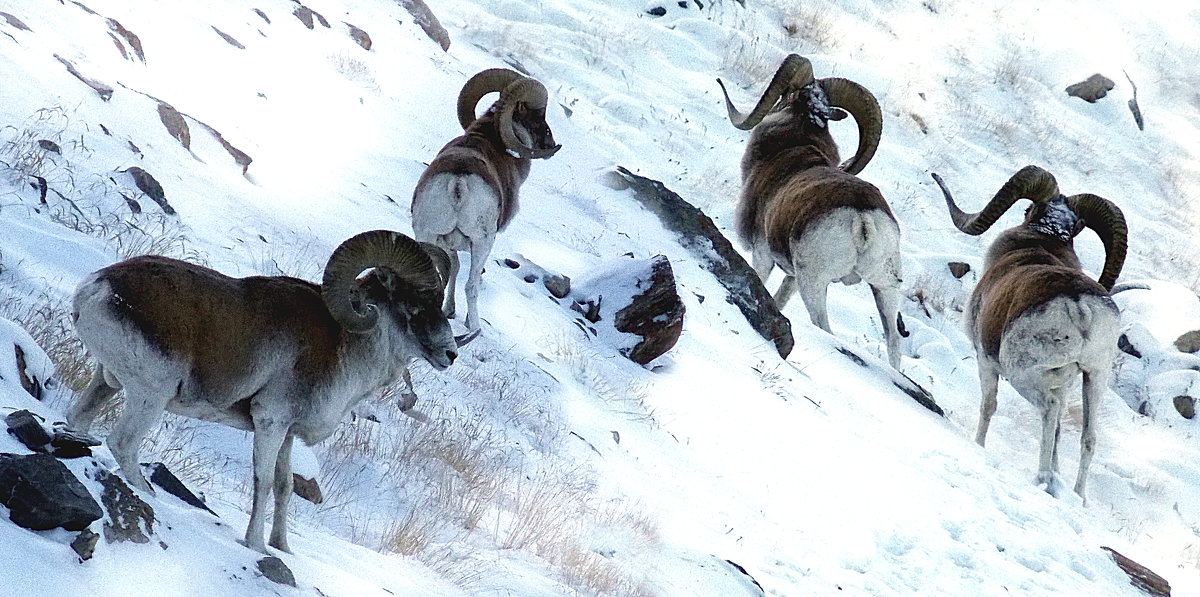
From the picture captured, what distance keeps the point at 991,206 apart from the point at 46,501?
957 cm

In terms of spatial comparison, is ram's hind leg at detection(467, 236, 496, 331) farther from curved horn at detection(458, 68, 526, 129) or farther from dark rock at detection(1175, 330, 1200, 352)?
dark rock at detection(1175, 330, 1200, 352)

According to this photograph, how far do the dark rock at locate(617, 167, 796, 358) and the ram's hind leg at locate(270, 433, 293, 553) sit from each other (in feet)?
22.6

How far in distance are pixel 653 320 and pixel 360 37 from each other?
7336mm

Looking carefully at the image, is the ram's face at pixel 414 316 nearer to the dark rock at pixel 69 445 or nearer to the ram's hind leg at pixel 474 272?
the dark rock at pixel 69 445

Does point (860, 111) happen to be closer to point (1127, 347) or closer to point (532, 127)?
point (532, 127)

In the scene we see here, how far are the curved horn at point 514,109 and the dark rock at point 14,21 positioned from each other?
3621mm

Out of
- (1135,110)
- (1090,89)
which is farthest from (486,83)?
(1135,110)

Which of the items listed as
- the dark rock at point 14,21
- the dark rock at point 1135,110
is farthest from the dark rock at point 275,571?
the dark rock at point 1135,110

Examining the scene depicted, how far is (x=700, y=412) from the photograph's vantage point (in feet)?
29.9

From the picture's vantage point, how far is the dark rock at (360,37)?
15.1 m

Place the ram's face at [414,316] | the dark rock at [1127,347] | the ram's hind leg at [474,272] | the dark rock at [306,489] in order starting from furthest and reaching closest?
the dark rock at [1127,347] < the ram's hind leg at [474,272] < the dark rock at [306,489] < the ram's face at [414,316]

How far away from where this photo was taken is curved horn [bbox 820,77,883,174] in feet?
40.7

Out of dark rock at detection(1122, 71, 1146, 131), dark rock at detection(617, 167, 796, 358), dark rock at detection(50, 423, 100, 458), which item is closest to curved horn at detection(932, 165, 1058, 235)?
dark rock at detection(617, 167, 796, 358)

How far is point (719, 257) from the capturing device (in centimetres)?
1241
